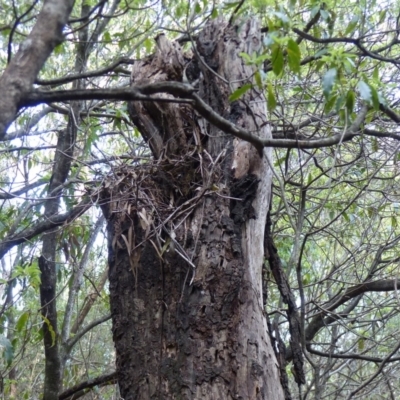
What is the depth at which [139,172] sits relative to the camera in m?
2.44

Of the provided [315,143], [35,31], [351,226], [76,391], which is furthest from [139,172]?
[351,226]

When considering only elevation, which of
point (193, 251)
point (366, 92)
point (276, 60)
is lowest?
point (193, 251)

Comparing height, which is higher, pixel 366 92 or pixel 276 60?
pixel 276 60

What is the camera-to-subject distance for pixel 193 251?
2.16 meters

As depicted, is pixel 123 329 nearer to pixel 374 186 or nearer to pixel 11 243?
pixel 11 243

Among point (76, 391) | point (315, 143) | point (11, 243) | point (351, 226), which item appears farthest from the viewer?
point (351, 226)

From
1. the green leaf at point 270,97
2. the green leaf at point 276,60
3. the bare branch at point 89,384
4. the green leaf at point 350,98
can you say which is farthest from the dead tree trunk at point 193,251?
the bare branch at point 89,384

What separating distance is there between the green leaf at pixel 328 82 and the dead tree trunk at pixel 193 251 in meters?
0.46

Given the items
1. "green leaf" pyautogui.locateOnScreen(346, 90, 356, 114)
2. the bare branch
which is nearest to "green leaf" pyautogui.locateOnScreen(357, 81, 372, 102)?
"green leaf" pyautogui.locateOnScreen(346, 90, 356, 114)

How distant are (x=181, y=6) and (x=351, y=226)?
6.91 feet

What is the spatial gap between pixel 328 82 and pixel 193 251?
0.82 m

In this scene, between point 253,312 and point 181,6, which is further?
point 181,6

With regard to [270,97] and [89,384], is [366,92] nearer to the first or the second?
[270,97]

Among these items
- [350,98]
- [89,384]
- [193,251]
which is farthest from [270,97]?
[89,384]
